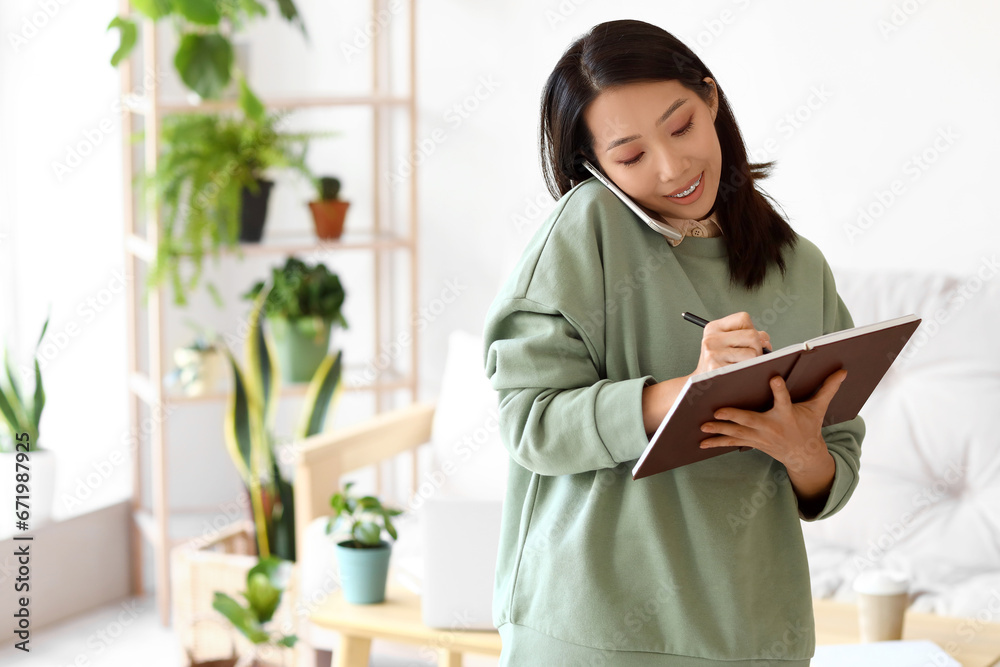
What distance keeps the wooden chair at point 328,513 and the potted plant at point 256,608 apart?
0.09 meters

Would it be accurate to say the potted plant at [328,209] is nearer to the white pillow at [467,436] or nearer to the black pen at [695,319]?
the white pillow at [467,436]

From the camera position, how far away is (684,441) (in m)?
0.80

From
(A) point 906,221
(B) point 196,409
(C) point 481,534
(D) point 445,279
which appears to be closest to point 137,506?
(B) point 196,409

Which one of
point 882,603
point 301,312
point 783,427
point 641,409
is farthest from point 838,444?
point 301,312

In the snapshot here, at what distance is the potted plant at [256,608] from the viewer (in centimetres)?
203

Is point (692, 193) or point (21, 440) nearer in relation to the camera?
point (692, 193)

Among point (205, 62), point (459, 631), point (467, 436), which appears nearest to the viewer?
point (459, 631)

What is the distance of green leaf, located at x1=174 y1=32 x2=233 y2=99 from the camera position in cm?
243

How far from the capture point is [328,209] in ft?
9.14

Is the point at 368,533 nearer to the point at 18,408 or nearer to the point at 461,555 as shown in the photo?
the point at 461,555

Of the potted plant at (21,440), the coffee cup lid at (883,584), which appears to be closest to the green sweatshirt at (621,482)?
the coffee cup lid at (883,584)

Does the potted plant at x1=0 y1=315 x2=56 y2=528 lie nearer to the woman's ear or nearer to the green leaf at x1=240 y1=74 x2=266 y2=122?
the green leaf at x1=240 y1=74 x2=266 y2=122

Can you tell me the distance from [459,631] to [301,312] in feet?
4.65

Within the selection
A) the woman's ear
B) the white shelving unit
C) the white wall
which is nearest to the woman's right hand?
the woman's ear
